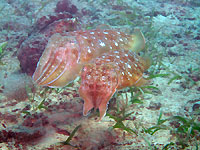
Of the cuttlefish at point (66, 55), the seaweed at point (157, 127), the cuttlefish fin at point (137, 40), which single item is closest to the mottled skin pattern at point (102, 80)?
the cuttlefish at point (66, 55)

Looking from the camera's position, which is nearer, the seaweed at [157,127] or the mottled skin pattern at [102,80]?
the mottled skin pattern at [102,80]

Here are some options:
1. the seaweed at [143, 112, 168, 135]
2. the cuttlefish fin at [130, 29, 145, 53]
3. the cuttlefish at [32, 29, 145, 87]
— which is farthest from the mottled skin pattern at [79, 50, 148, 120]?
the cuttlefish fin at [130, 29, 145, 53]

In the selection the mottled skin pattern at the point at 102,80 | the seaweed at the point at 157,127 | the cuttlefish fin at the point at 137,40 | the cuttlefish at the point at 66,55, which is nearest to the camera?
the mottled skin pattern at the point at 102,80

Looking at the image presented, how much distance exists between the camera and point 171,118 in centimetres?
409

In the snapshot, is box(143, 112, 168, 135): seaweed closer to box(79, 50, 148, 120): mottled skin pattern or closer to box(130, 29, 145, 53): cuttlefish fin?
box(79, 50, 148, 120): mottled skin pattern

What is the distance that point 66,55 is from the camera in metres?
4.41

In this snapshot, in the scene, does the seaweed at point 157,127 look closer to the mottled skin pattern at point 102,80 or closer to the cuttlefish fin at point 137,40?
the mottled skin pattern at point 102,80

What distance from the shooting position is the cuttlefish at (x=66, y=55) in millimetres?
4297

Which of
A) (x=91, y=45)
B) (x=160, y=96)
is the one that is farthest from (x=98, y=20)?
(x=160, y=96)

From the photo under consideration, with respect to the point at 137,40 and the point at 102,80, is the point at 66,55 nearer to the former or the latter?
the point at 102,80

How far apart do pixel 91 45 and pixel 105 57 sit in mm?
994

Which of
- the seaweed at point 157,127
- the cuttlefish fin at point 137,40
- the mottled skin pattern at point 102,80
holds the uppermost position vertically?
the cuttlefish fin at point 137,40

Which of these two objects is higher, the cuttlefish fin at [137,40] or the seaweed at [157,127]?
the cuttlefish fin at [137,40]

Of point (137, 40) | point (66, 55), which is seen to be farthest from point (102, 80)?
point (137, 40)
